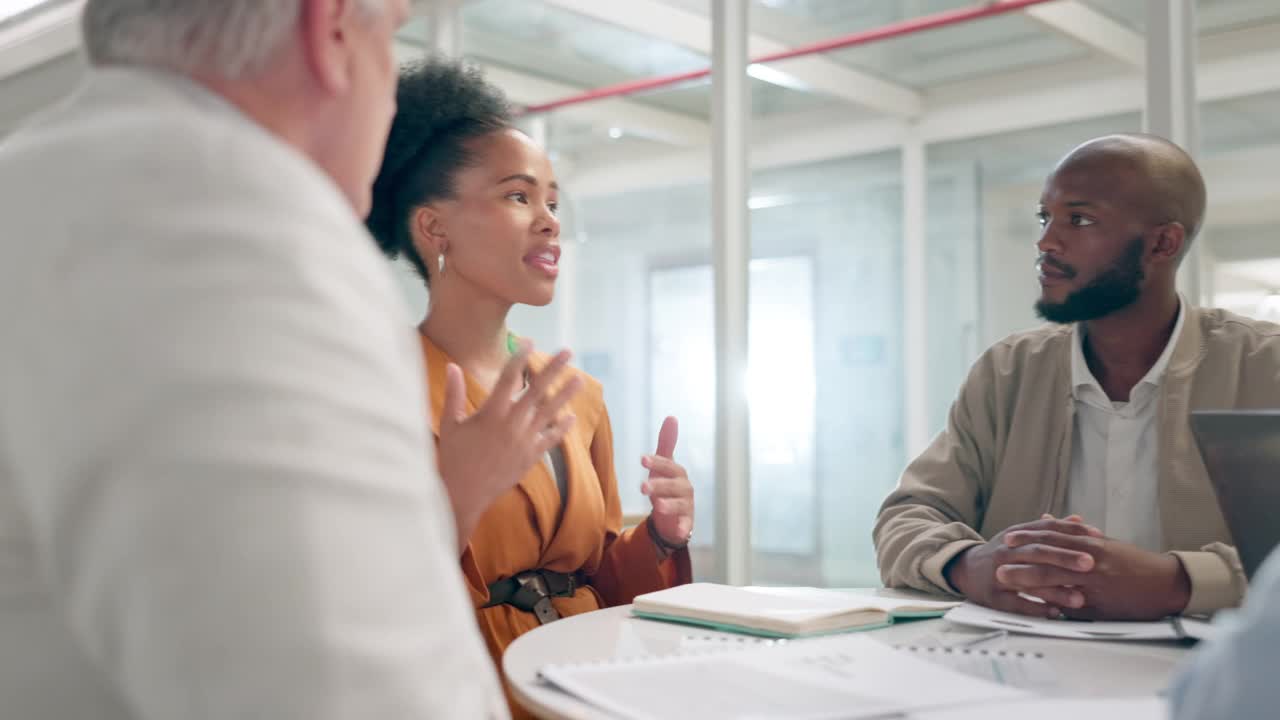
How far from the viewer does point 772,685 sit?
3.51ft

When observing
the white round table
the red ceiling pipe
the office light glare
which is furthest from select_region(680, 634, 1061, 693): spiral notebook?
the office light glare

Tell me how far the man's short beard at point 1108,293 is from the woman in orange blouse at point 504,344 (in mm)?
829

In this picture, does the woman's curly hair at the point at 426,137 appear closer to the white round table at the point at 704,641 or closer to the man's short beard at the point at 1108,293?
the white round table at the point at 704,641

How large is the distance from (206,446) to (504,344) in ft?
5.46

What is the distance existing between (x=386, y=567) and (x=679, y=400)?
360cm

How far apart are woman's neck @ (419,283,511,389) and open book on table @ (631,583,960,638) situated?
696 mm

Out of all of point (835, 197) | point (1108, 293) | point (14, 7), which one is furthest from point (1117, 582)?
point (14, 7)

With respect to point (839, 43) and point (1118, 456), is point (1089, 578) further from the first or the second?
point (839, 43)

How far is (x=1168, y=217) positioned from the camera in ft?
7.16

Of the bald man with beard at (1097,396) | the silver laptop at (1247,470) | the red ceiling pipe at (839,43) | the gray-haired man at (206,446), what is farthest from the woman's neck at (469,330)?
the red ceiling pipe at (839,43)

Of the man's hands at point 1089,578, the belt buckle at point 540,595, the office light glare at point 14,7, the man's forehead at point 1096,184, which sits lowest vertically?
the belt buckle at point 540,595

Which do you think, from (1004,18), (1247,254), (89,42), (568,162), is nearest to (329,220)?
(89,42)

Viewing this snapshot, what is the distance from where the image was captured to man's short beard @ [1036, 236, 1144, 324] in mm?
2100

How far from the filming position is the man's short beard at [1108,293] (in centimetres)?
210
